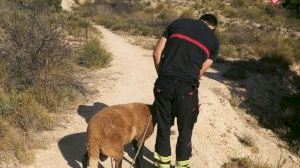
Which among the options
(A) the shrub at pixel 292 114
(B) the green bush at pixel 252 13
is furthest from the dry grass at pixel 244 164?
(B) the green bush at pixel 252 13

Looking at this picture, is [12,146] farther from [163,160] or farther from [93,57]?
[93,57]

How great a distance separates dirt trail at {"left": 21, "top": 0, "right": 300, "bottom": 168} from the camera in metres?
6.32

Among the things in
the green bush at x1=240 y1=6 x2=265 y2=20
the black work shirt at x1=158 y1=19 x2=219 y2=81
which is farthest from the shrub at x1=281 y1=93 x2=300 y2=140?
the green bush at x1=240 y1=6 x2=265 y2=20

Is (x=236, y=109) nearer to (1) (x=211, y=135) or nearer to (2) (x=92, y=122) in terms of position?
(1) (x=211, y=135)

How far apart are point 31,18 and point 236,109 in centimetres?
488

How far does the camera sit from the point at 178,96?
4832 mm

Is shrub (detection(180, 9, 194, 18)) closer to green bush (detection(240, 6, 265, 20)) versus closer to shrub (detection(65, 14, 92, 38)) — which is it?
green bush (detection(240, 6, 265, 20))

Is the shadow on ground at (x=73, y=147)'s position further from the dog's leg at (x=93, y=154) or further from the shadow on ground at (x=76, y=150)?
the dog's leg at (x=93, y=154)

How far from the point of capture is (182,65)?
4785 millimetres

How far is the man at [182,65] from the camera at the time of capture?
475 cm

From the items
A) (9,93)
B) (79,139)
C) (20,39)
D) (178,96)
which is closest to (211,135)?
(79,139)

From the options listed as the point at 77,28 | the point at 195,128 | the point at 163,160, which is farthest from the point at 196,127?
the point at 77,28

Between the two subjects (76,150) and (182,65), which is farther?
(76,150)

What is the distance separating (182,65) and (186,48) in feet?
0.61
